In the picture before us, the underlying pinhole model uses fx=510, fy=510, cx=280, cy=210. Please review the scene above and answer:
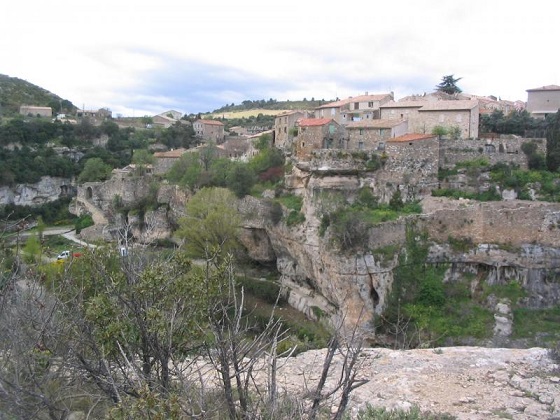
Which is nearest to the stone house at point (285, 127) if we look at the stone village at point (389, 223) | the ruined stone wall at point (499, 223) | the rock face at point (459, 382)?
the stone village at point (389, 223)

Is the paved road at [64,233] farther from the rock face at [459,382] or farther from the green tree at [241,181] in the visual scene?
the rock face at [459,382]

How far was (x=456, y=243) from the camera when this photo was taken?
69.7 ft

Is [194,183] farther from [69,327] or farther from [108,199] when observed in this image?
[69,327]

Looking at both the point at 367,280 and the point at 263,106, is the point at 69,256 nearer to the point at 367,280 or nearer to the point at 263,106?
the point at 367,280

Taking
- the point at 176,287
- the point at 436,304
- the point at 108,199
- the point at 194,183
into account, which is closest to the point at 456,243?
the point at 436,304

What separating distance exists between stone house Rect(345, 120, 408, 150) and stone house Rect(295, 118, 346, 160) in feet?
1.75

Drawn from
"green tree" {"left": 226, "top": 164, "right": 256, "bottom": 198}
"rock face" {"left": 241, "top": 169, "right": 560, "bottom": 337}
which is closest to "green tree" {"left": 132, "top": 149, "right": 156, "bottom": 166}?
"green tree" {"left": 226, "top": 164, "right": 256, "bottom": 198}

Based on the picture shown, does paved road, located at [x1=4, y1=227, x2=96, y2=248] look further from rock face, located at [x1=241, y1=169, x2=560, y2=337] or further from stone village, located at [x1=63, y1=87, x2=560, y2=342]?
rock face, located at [x1=241, y1=169, x2=560, y2=337]

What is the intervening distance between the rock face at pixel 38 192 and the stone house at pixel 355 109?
30.2m

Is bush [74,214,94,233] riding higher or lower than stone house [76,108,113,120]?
lower

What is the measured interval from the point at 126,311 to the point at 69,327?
1614mm

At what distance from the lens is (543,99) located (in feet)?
135

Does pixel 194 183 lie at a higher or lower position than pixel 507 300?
higher

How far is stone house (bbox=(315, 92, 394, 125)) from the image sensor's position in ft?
126
